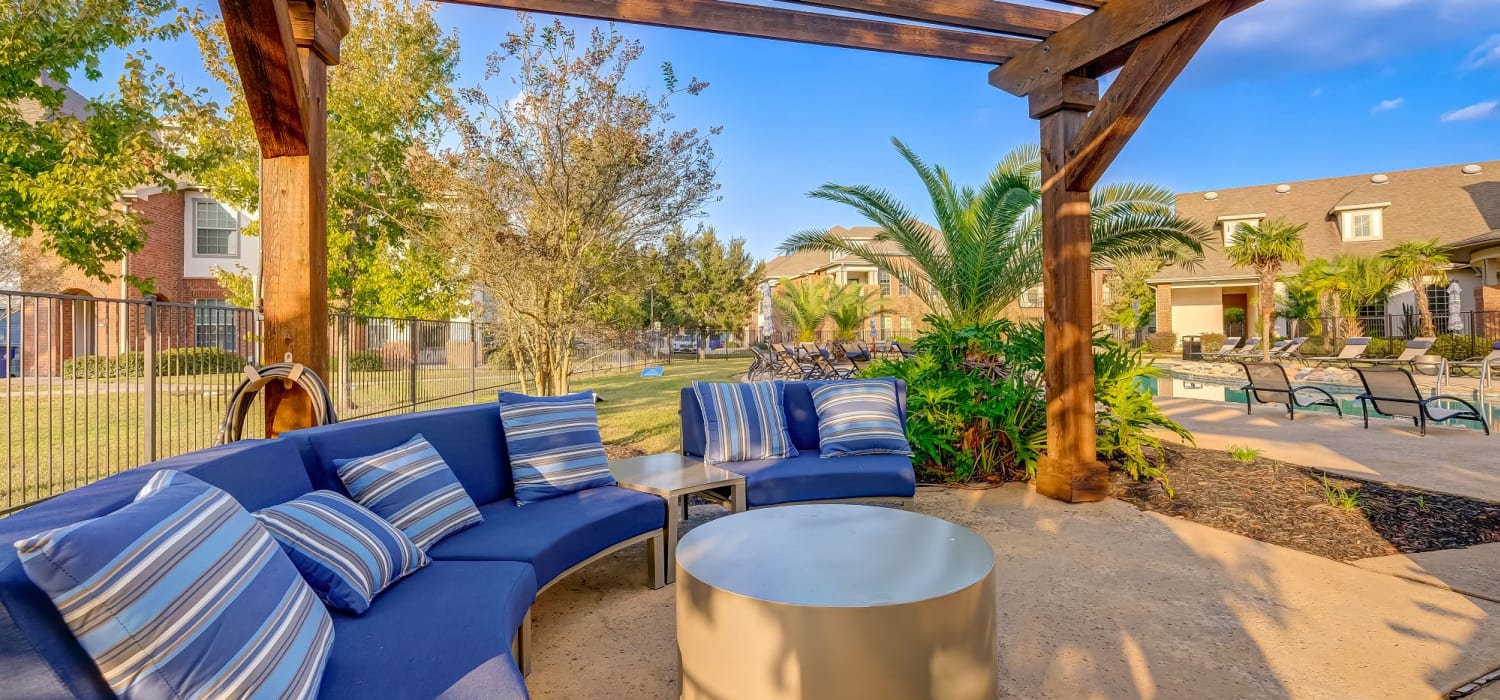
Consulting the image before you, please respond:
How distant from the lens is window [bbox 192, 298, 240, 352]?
551 centimetres

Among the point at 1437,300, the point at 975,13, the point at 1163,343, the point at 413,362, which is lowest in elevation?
the point at 413,362

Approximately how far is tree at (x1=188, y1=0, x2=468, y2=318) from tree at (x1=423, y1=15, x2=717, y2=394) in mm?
1120

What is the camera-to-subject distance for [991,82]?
583cm

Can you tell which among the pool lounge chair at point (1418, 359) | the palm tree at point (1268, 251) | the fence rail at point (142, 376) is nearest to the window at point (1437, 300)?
the palm tree at point (1268, 251)

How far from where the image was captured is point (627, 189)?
880 centimetres

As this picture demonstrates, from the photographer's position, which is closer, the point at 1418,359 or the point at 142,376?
the point at 142,376

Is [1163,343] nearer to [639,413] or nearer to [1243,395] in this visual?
[1243,395]

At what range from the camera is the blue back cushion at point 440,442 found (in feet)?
9.00

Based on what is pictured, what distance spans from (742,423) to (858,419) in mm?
828

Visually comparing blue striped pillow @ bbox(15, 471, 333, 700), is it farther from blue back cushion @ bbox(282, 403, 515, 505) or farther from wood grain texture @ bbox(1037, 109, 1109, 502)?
wood grain texture @ bbox(1037, 109, 1109, 502)

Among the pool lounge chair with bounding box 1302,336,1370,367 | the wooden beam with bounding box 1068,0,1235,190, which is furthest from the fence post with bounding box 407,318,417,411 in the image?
the pool lounge chair with bounding box 1302,336,1370,367

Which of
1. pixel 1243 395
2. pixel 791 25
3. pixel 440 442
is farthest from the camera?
pixel 1243 395

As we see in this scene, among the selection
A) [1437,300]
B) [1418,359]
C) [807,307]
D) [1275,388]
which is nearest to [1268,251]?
[1418,359]

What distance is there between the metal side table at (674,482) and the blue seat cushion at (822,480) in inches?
4.3
